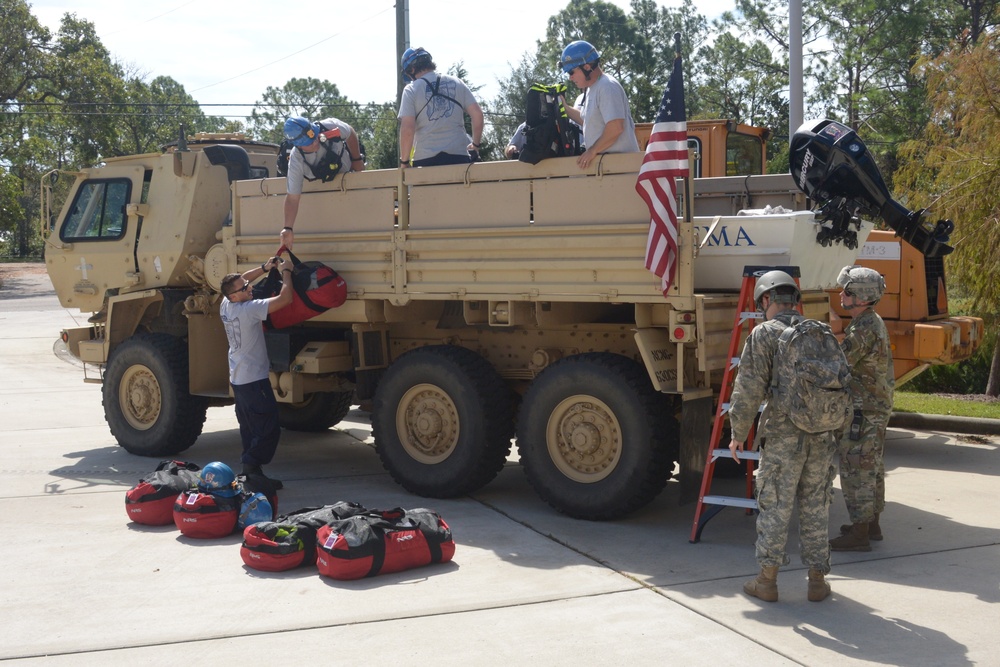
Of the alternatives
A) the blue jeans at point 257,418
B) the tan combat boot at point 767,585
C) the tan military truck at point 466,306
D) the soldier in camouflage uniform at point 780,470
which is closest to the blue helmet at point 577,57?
the tan military truck at point 466,306

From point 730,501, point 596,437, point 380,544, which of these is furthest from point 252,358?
point 730,501

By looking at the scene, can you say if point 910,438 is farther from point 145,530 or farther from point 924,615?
point 145,530

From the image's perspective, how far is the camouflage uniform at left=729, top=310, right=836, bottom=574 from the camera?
18.7 ft

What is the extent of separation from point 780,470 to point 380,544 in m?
2.27

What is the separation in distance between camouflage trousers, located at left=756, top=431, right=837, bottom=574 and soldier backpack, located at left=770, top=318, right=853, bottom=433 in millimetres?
122

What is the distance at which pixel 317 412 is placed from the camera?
37.7 ft

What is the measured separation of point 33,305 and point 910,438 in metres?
26.1

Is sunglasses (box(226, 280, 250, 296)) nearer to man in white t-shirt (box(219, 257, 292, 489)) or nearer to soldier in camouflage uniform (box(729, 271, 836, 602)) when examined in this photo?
man in white t-shirt (box(219, 257, 292, 489))

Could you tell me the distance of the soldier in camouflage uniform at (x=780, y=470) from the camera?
5715 mm

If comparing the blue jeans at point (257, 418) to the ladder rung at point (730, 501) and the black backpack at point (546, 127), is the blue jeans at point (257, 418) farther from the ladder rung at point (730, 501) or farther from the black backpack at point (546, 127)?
the ladder rung at point (730, 501)

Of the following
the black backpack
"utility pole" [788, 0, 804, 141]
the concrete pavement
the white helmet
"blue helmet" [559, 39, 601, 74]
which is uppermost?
"utility pole" [788, 0, 804, 141]

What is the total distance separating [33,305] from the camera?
1198 inches

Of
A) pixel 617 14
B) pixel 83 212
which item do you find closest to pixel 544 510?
pixel 83 212

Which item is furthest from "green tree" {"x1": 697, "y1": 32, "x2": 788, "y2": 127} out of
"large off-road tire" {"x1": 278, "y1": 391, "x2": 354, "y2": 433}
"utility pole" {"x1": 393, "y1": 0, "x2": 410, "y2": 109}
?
"large off-road tire" {"x1": 278, "y1": 391, "x2": 354, "y2": 433}
